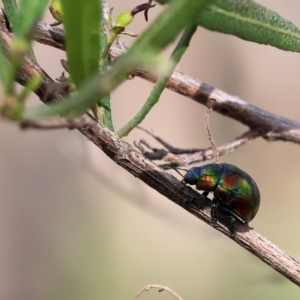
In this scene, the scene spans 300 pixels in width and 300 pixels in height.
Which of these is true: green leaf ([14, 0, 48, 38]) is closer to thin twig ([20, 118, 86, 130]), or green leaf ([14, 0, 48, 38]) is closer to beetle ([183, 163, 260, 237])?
thin twig ([20, 118, 86, 130])

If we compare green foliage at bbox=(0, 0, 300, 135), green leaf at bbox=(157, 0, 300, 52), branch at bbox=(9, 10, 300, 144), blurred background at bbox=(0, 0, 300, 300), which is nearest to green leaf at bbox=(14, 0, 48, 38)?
green foliage at bbox=(0, 0, 300, 135)

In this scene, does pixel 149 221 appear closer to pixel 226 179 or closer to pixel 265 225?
pixel 265 225

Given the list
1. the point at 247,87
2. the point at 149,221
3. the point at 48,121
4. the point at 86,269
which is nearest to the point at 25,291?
the point at 86,269

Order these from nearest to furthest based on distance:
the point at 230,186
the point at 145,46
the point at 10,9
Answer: the point at 145,46
the point at 10,9
the point at 230,186

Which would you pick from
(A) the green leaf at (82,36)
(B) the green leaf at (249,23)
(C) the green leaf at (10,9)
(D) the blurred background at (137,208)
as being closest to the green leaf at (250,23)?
(B) the green leaf at (249,23)

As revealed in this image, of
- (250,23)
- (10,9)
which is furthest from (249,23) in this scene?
(10,9)

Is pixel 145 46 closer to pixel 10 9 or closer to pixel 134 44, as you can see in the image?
pixel 134 44

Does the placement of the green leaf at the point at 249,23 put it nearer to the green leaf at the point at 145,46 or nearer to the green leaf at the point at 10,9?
the green leaf at the point at 145,46
